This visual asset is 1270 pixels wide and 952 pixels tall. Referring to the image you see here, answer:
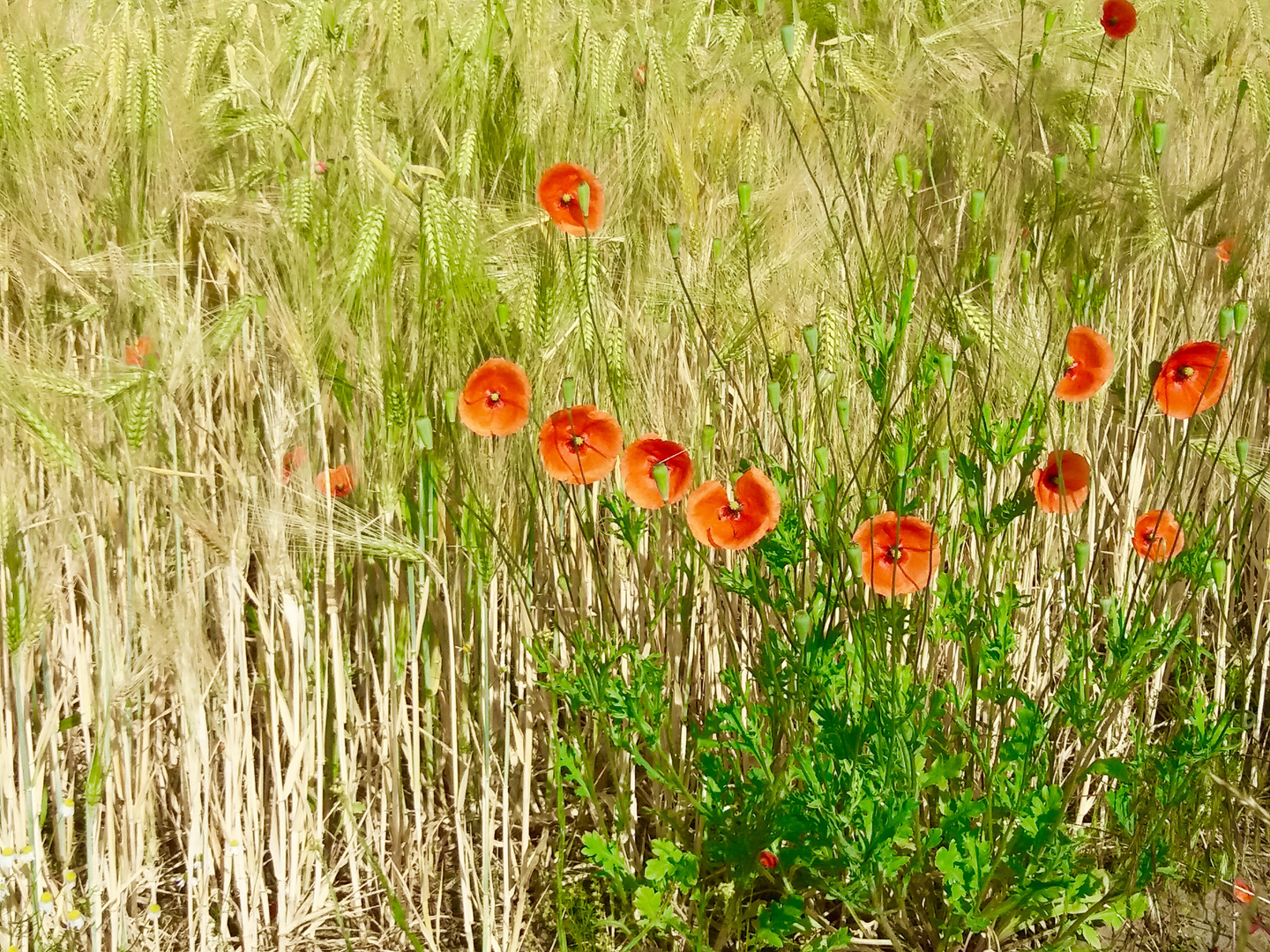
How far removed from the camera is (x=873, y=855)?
1.08m

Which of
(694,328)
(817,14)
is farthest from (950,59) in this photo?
(694,328)

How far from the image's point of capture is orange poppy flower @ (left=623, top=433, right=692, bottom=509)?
1.18 metres

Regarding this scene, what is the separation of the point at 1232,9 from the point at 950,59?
612 millimetres

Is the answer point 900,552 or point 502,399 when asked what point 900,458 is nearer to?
point 900,552

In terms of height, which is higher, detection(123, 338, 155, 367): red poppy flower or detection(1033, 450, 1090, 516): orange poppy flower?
detection(123, 338, 155, 367): red poppy flower

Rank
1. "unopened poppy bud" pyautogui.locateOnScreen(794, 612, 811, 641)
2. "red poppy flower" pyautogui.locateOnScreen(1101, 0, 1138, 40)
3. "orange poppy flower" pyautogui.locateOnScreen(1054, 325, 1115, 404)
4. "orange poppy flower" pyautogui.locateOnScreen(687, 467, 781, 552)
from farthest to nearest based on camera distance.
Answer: "red poppy flower" pyautogui.locateOnScreen(1101, 0, 1138, 40) → "orange poppy flower" pyautogui.locateOnScreen(1054, 325, 1115, 404) → "orange poppy flower" pyautogui.locateOnScreen(687, 467, 781, 552) → "unopened poppy bud" pyautogui.locateOnScreen(794, 612, 811, 641)

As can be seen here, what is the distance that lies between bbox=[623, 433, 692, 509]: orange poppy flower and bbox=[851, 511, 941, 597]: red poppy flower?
186mm

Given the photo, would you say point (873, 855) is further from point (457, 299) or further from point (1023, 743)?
point (457, 299)

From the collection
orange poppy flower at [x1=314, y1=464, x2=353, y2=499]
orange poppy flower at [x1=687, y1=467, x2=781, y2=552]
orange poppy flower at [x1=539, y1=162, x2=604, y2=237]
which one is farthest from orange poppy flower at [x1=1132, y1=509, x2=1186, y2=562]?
orange poppy flower at [x1=314, y1=464, x2=353, y2=499]

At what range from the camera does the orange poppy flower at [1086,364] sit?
1.18 metres

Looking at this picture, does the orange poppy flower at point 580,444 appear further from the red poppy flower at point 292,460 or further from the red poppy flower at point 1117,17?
the red poppy flower at point 1117,17

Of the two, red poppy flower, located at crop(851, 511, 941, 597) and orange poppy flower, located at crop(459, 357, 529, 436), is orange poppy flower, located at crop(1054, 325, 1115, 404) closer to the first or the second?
red poppy flower, located at crop(851, 511, 941, 597)

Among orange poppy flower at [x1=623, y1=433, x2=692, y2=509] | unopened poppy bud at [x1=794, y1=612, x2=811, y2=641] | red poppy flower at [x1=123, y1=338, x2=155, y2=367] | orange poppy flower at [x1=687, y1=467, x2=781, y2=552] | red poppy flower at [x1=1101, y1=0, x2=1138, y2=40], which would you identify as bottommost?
unopened poppy bud at [x1=794, y1=612, x2=811, y2=641]

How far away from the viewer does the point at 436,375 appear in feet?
4.22
